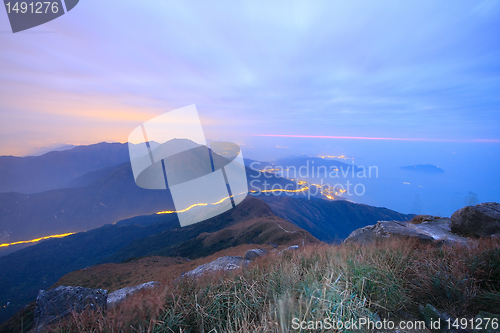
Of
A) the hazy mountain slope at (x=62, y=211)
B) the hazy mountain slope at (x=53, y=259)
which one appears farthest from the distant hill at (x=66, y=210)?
the hazy mountain slope at (x=53, y=259)

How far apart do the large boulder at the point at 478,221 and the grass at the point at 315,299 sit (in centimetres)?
597

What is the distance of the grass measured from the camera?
238 centimetres

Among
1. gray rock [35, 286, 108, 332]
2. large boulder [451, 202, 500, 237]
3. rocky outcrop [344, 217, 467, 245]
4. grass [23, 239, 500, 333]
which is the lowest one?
rocky outcrop [344, 217, 467, 245]

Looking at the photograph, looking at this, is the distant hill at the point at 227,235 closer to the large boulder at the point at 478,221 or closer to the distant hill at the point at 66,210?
the large boulder at the point at 478,221

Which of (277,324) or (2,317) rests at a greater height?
(277,324)

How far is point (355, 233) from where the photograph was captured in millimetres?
10719

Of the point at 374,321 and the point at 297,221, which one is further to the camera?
the point at 297,221

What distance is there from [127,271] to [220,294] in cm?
3486

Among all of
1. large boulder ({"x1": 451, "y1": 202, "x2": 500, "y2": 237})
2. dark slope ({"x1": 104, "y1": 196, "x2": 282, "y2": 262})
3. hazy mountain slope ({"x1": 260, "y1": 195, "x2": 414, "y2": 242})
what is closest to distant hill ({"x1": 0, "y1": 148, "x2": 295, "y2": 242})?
hazy mountain slope ({"x1": 260, "y1": 195, "x2": 414, "y2": 242})

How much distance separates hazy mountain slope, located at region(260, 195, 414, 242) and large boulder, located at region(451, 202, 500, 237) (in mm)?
91091

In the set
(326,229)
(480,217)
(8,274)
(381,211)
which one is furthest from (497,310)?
(8,274)

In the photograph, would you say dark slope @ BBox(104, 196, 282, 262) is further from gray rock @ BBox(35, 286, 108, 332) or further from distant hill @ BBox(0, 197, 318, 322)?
gray rock @ BBox(35, 286, 108, 332)

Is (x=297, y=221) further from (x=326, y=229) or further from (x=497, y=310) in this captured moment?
(x=497, y=310)

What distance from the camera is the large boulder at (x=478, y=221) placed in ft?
23.1
